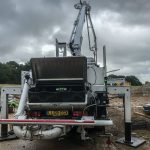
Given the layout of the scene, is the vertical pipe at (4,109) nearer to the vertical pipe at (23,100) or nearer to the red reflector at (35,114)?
the vertical pipe at (23,100)

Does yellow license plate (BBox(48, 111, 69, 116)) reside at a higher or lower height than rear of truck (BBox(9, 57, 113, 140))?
lower

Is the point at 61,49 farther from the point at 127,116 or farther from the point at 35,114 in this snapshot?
the point at 127,116

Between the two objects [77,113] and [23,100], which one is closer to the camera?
[77,113]

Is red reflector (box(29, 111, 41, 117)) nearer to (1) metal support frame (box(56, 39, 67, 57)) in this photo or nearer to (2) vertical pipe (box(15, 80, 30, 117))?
(2) vertical pipe (box(15, 80, 30, 117))

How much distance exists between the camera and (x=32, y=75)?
26.8ft

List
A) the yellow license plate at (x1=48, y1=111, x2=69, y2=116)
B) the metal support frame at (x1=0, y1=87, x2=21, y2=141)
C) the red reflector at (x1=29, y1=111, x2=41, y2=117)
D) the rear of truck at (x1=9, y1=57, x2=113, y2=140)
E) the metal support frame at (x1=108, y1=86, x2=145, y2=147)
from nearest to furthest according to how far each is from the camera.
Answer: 1. the rear of truck at (x1=9, y1=57, x2=113, y2=140)
2. the yellow license plate at (x1=48, y1=111, x2=69, y2=116)
3. the red reflector at (x1=29, y1=111, x2=41, y2=117)
4. the metal support frame at (x1=108, y1=86, x2=145, y2=147)
5. the metal support frame at (x1=0, y1=87, x2=21, y2=141)

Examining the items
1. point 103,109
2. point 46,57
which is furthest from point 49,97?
point 103,109

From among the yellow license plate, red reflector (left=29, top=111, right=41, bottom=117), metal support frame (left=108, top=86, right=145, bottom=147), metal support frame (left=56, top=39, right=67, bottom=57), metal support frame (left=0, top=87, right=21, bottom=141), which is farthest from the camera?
metal support frame (left=0, top=87, right=21, bottom=141)

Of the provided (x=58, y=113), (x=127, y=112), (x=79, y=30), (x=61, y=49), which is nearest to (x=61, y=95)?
(x=58, y=113)

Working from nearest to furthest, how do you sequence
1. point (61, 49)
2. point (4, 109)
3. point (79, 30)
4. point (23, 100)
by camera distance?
point (23, 100) → point (61, 49) → point (4, 109) → point (79, 30)

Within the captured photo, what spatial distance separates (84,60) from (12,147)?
9.28 feet

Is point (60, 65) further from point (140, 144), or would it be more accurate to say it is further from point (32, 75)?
point (140, 144)

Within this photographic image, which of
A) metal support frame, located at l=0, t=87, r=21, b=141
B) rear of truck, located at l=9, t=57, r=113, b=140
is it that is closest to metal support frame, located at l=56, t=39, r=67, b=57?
rear of truck, located at l=9, t=57, r=113, b=140

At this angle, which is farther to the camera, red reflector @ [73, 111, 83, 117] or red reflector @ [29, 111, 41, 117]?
red reflector @ [29, 111, 41, 117]
